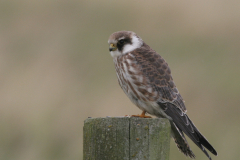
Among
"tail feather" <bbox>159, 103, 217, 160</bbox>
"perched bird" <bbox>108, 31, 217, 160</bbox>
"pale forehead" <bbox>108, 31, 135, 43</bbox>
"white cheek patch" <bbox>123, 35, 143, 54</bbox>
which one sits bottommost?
"tail feather" <bbox>159, 103, 217, 160</bbox>

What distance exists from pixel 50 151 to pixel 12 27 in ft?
14.0

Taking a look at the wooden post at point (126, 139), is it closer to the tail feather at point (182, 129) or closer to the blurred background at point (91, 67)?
the tail feather at point (182, 129)

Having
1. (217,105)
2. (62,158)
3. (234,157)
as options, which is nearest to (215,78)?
(217,105)

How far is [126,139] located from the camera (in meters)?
2.58

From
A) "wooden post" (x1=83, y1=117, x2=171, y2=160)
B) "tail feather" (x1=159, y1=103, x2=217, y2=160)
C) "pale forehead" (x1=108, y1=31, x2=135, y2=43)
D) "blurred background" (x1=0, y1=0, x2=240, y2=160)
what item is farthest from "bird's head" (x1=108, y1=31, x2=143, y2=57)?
"wooden post" (x1=83, y1=117, x2=171, y2=160)

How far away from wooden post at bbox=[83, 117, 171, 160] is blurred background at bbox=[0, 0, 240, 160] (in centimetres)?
280

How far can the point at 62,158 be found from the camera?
220 inches

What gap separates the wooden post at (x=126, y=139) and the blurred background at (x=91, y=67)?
9.19 ft

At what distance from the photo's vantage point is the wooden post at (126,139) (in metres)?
2.57

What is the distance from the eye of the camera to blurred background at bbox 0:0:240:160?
583 cm

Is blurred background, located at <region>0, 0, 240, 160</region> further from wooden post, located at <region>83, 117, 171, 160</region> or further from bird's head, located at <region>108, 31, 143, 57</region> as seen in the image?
wooden post, located at <region>83, 117, 171, 160</region>

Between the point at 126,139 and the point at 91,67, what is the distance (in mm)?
5108

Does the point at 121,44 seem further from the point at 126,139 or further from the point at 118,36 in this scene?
the point at 126,139

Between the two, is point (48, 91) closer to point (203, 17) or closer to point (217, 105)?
point (217, 105)
